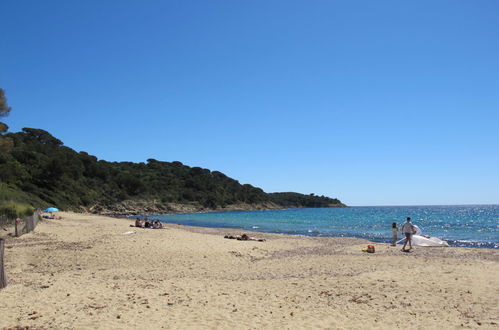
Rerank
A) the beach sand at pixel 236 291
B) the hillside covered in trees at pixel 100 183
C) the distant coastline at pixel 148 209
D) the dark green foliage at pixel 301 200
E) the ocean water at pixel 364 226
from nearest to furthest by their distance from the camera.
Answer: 1. the beach sand at pixel 236 291
2. the ocean water at pixel 364 226
3. the hillside covered in trees at pixel 100 183
4. the distant coastline at pixel 148 209
5. the dark green foliage at pixel 301 200

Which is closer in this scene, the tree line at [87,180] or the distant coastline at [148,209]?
the tree line at [87,180]

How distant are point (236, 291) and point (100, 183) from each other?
82440 millimetres

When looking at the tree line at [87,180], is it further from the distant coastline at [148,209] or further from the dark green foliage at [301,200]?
the dark green foliage at [301,200]

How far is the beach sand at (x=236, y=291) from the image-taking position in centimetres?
708

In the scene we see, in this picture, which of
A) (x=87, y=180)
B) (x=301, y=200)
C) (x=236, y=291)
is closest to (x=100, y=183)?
(x=87, y=180)

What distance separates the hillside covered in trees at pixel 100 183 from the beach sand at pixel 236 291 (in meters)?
12.8

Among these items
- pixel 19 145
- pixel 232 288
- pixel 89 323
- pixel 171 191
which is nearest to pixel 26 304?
Result: pixel 89 323

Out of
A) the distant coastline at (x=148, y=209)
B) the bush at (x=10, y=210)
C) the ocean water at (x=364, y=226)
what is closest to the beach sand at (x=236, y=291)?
the bush at (x=10, y=210)

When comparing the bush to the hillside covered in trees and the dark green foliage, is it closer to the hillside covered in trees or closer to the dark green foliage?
the hillside covered in trees

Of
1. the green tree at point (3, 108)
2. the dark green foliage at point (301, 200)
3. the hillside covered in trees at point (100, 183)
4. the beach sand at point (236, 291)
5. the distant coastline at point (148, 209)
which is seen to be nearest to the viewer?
the beach sand at point (236, 291)

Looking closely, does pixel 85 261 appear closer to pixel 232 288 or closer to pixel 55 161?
pixel 232 288

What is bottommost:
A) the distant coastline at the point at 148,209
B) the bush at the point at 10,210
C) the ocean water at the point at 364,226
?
the ocean water at the point at 364,226

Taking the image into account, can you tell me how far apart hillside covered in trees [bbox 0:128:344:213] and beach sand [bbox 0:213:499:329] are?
12.8 meters

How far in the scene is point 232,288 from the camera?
9844mm
